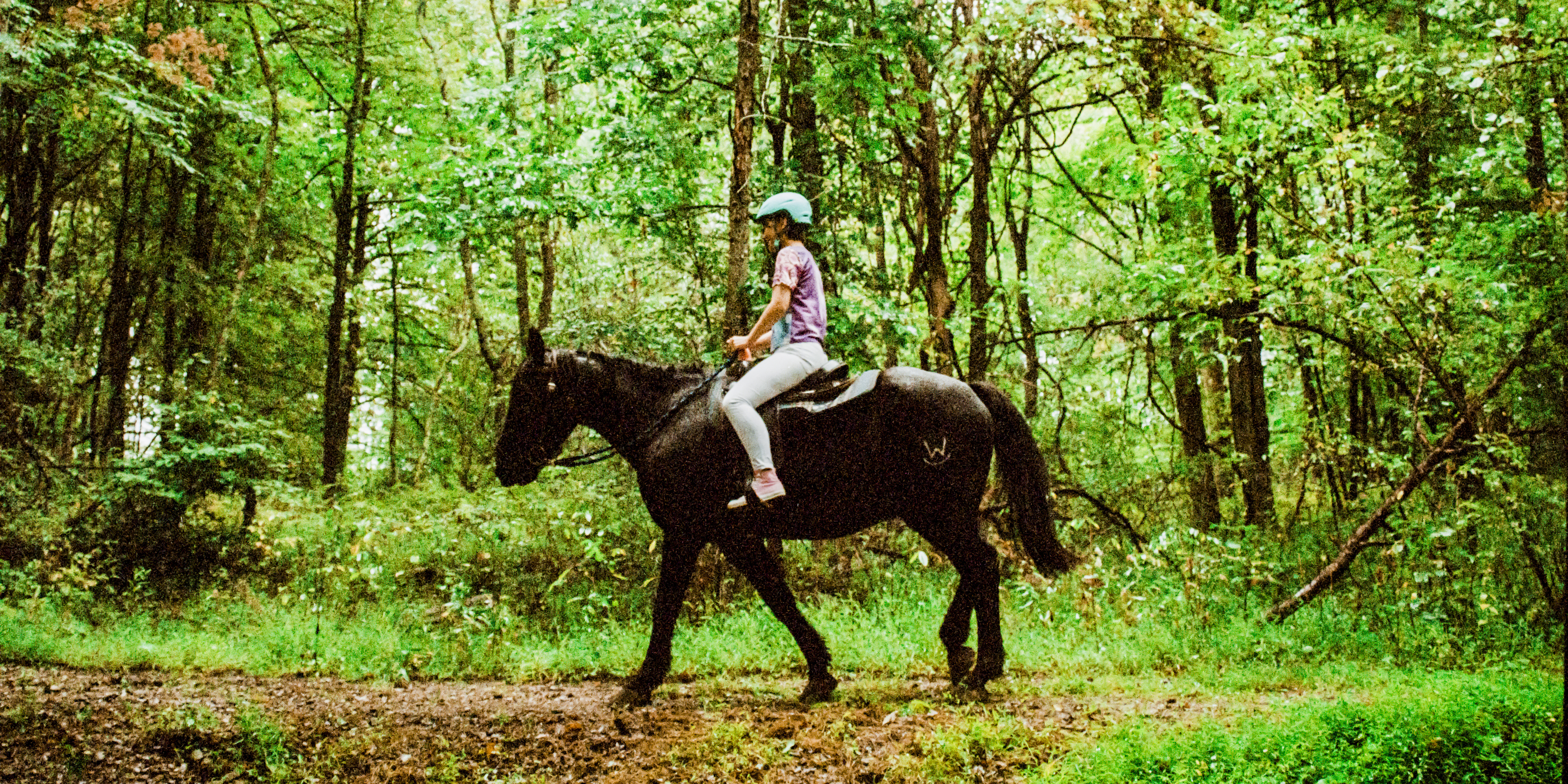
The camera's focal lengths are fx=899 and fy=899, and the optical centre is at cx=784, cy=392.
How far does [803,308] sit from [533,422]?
6.67 feet

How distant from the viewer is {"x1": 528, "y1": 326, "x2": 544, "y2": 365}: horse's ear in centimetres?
598

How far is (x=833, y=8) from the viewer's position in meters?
9.45

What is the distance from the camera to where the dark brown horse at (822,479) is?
5973mm

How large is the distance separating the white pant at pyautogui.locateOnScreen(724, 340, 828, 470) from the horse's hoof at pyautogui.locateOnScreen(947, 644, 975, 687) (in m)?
1.86

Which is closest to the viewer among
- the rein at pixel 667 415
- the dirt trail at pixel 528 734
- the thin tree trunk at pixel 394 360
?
the dirt trail at pixel 528 734

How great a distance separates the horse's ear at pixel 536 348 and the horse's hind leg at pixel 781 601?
1.75 meters

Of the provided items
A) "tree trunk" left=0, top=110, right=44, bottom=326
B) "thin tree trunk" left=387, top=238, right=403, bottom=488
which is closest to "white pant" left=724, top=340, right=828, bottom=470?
"thin tree trunk" left=387, top=238, right=403, bottom=488

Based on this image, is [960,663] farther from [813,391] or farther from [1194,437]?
[1194,437]

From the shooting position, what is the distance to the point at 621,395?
6305 millimetres

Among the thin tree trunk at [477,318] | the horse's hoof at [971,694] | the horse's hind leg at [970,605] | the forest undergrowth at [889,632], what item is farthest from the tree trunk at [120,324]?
the horse's hoof at [971,694]

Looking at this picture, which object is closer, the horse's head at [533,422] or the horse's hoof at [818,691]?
the horse's hoof at [818,691]

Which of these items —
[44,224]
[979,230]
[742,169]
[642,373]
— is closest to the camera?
[642,373]

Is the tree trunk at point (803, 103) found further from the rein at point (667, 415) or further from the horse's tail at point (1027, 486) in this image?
the horse's tail at point (1027, 486)

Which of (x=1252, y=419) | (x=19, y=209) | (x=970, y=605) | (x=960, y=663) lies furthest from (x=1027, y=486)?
(x=19, y=209)
